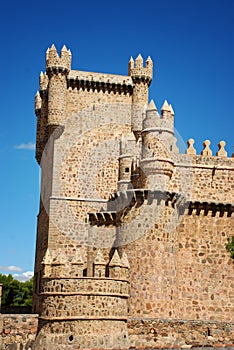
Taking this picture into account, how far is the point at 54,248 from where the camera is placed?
29484mm

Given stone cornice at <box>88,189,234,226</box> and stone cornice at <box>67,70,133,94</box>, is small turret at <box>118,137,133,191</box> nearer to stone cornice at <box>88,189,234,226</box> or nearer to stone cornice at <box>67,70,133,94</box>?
stone cornice at <box>88,189,234,226</box>

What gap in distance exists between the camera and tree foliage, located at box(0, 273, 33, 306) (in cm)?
5284

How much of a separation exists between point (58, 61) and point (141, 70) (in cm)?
465

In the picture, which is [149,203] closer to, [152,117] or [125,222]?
[125,222]

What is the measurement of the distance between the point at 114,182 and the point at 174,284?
8750 millimetres

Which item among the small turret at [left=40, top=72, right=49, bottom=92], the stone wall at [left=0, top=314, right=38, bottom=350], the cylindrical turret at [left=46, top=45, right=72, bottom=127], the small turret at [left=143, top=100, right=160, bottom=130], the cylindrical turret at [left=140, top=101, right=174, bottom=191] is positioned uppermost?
the small turret at [left=40, top=72, right=49, bottom=92]

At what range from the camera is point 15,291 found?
5341 centimetres

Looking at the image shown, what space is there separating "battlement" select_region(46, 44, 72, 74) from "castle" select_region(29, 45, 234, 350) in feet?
0.19

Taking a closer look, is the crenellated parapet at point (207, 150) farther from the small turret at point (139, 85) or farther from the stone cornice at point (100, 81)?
the stone cornice at point (100, 81)

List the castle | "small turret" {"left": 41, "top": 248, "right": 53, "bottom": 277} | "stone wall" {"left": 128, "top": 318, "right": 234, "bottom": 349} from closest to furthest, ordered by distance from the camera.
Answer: the castle
"small turret" {"left": 41, "top": 248, "right": 53, "bottom": 277}
"stone wall" {"left": 128, "top": 318, "right": 234, "bottom": 349}

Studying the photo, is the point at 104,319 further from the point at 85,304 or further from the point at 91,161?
the point at 91,161

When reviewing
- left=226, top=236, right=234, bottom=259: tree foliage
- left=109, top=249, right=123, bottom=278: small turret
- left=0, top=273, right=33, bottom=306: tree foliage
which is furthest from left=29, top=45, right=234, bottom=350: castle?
left=0, top=273, right=33, bottom=306: tree foliage

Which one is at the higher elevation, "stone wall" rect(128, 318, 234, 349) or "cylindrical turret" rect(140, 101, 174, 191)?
"cylindrical turret" rect(140, 101, 174, 191)

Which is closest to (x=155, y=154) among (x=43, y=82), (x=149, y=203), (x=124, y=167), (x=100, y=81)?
(x=149, y=203)
